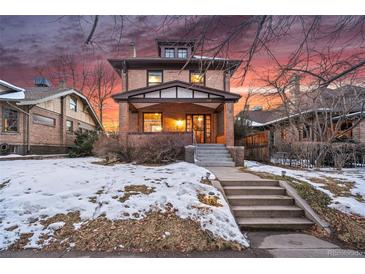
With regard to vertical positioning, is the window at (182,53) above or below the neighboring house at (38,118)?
above

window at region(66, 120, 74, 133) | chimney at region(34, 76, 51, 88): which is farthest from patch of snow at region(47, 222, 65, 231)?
chimney at region(34, 76, 51, 88)

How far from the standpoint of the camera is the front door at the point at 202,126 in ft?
43.1

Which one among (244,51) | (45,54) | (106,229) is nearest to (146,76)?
(45,54)

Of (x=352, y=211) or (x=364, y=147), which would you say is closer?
(x=352, y=211)

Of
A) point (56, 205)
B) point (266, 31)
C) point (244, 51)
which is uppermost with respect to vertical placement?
point (266, 31)

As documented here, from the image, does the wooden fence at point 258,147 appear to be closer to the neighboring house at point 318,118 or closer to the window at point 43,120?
the neighboring house at point 318,118

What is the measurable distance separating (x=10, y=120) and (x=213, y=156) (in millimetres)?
12152

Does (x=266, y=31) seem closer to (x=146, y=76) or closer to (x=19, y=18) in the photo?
(x=19, y=18)

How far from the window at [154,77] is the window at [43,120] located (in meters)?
7.67

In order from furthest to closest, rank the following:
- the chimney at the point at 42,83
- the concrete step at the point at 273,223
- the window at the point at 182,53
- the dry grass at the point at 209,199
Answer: the chimney at the point at 42,83, the window at the point at 182,53, the dry grass at the point at 209,199, the concrete step at the point at 273,223

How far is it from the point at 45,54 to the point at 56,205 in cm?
467

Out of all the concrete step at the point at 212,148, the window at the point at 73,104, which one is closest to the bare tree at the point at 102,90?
the window at the point at 73,104

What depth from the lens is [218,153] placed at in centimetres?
877

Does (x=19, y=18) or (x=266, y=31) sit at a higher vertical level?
(x=19, y=18)
